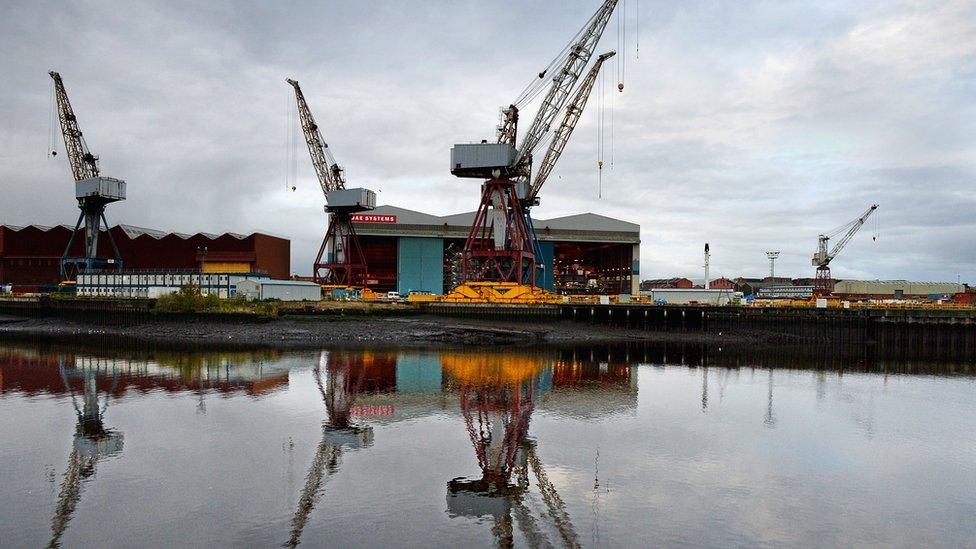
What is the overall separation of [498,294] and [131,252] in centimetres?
5486

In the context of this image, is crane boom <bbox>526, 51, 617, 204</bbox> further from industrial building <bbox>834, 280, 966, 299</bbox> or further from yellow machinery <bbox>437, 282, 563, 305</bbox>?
industrial building <bbox>834, 280, 966, 299</bbox>

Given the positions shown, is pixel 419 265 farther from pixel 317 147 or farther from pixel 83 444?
pixel 83 444

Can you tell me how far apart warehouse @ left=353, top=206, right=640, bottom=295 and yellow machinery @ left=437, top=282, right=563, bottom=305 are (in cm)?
2129

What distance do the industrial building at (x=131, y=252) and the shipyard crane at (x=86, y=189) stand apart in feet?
13.8

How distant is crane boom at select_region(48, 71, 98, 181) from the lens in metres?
76.9

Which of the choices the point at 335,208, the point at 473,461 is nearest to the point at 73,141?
the point at 335,208

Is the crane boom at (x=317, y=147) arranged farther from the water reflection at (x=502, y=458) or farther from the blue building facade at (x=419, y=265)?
the water reflection at (x=502, y=458)

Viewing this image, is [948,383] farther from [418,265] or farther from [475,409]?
[418,265]

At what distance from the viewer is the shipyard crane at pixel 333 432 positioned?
13.1 metres

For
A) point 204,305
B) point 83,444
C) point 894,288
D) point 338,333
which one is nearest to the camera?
point 83,444

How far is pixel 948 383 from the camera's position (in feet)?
114

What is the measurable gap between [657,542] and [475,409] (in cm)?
1278

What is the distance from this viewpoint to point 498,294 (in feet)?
207

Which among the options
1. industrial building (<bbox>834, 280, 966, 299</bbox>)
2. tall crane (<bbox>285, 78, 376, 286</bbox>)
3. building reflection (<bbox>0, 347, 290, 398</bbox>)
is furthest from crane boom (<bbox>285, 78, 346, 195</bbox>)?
industrial building (<bbox>834, 280, 966, 299</bbox>)
